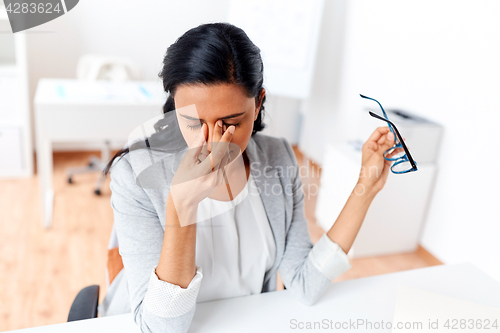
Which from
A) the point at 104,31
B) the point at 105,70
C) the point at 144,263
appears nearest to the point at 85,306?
the point at 144,263

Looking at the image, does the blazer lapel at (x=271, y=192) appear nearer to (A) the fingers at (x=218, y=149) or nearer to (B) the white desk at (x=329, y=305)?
(B) the white desk at (x=329, y=305)

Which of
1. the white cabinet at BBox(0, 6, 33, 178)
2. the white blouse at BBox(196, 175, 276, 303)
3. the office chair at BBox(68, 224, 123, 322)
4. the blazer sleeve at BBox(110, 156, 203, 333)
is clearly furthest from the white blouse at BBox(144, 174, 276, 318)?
the white cabinet at BBox(0, 6, 33, 178)

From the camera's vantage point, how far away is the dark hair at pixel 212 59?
73 cm

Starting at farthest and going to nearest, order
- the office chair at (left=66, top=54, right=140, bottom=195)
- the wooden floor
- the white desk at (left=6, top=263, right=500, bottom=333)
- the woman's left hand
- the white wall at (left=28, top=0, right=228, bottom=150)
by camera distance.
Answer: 1. the white wall at (left=28, top=0, right=228, bottom=150)
2. the office chair at (left=66, top=54, right=140, bottom=195)
3. the wooden floor
4. the woman's left hand
5. the white desk at (left=6, top=263, right=500, bottom=333)

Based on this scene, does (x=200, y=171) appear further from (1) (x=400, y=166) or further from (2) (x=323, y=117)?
(2) (x=323, y=117)

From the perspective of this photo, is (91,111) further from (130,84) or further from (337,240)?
(337,240)

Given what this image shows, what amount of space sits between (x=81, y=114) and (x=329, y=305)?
1.61m

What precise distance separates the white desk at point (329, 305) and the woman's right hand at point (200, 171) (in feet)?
0.83

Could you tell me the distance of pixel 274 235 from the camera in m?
0.95

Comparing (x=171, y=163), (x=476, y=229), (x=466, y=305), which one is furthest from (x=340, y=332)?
(x=476, y=229)

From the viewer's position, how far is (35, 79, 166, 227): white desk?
198cm

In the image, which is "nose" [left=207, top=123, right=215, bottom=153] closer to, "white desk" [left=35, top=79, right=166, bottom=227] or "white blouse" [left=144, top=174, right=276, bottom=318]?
"white blouse" [left=144, top=174, right=276, bottom=318]

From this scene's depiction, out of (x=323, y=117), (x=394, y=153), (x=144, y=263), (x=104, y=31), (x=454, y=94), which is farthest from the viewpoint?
(x=323, y=117)

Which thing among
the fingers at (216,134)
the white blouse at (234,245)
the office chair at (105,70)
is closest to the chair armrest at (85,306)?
the white blouse at (234,245)
